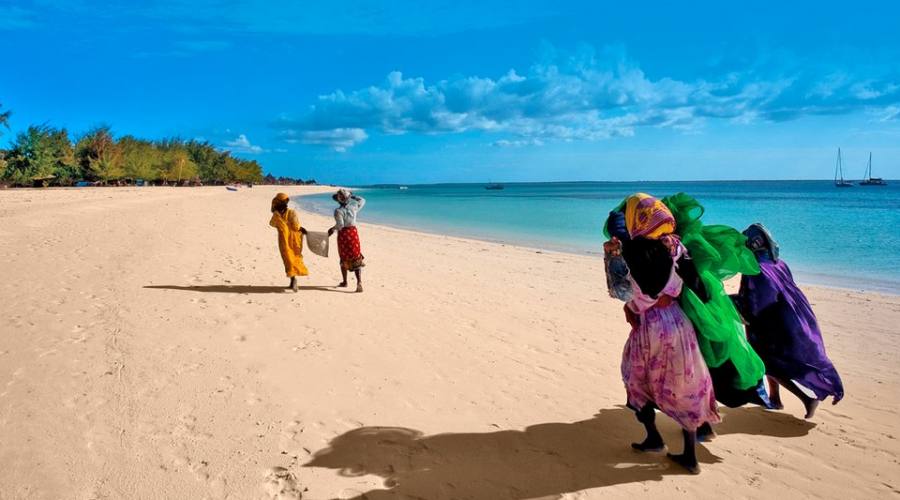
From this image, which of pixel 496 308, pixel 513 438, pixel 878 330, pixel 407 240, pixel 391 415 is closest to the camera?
pixel 513 438

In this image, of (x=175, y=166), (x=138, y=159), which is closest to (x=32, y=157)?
(x=138, y=159)

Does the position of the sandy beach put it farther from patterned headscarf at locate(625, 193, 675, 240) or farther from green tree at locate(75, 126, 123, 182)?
green tree at locate(75, 126, 123, 182)

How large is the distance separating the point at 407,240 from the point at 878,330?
41.4 ft

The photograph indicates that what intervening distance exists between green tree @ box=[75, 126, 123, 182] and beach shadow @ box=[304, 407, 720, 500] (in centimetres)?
5722

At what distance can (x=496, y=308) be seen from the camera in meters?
7.37

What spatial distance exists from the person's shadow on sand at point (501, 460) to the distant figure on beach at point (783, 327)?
402 mm

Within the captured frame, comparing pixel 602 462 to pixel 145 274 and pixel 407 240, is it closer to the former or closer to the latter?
pixel 145 274

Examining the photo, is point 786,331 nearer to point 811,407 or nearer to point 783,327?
point 783,327

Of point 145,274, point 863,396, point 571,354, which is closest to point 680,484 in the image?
point 571,354

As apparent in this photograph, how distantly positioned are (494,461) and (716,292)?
5.66 feet

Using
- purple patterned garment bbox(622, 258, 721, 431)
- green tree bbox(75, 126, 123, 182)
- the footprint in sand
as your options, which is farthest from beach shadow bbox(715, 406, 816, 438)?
green tree bbox(75, 126, 123, 182)

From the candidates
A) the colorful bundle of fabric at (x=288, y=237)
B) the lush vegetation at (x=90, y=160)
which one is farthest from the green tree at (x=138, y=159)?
the colorful bundle of fabric at (x=288, y=237)

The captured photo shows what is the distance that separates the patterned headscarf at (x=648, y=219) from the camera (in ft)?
9.37

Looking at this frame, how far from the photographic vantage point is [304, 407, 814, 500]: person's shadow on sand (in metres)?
2.93
